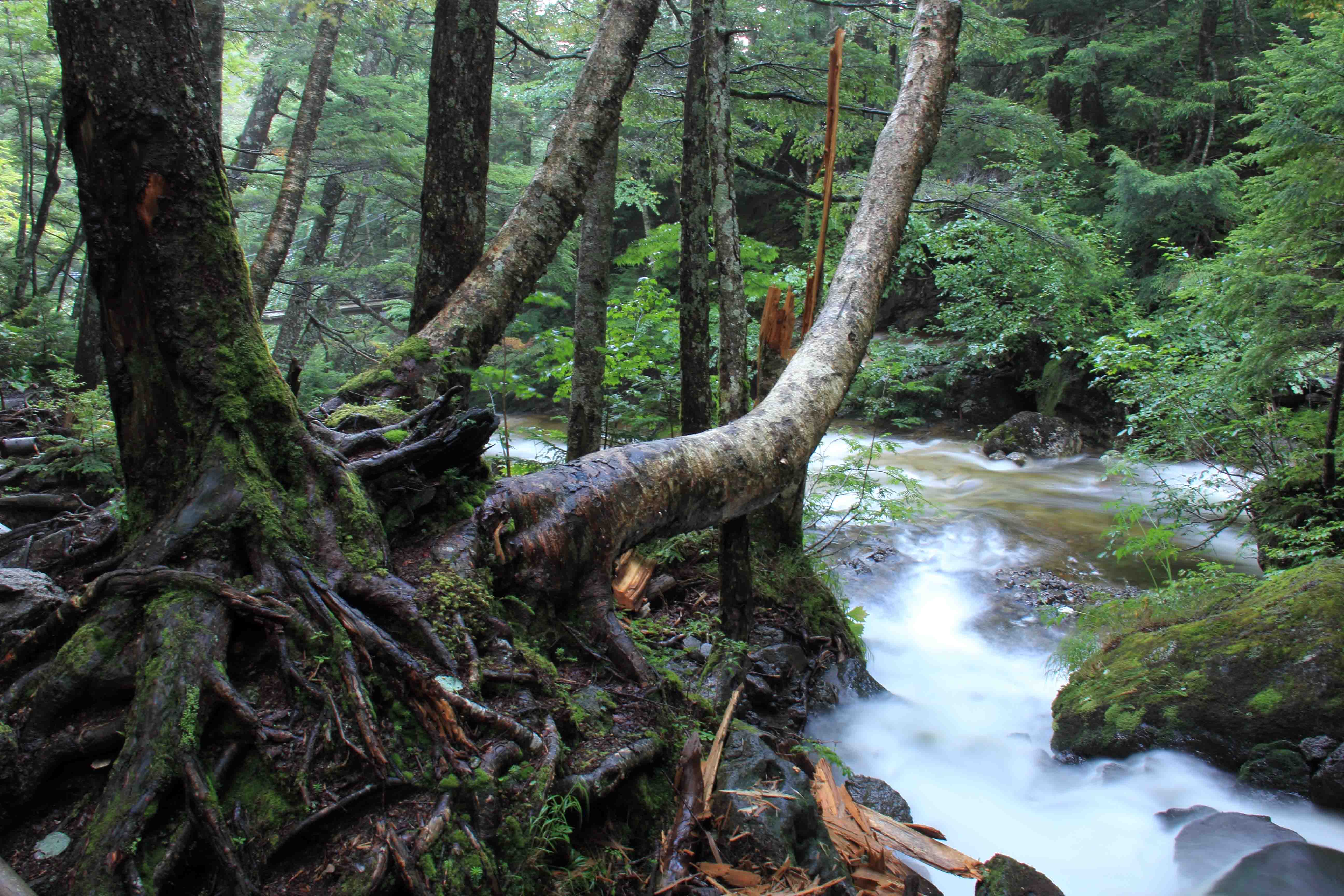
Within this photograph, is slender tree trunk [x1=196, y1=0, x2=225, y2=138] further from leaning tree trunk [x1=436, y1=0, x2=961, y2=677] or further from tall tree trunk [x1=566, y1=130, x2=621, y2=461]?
leaning tree trunk [x1=436, y1=0, x2=961, y2=677]

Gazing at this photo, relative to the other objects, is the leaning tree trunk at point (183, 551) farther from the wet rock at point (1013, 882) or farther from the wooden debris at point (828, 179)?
the wooden debris at point (828, 179)

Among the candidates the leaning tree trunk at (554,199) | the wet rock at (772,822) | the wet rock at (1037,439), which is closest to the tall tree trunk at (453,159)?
the leaning tree trunk at (554,199)

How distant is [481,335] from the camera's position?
439 centimetres

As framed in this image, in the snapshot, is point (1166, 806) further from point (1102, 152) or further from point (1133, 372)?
point (1102, 152)

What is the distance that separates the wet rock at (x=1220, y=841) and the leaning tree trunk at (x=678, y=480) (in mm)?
3027

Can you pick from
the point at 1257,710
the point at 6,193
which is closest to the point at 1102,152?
the point at 1257,710

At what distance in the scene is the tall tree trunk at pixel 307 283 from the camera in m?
13.0

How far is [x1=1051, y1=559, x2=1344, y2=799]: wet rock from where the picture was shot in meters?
4.27

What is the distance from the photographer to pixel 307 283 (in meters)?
12.1

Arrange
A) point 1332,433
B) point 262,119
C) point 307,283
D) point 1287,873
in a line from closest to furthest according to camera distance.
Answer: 1. point 1287,873
2. point 1332,433
3. point 307,283
4. point 262,119

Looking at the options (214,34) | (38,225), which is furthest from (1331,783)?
(38,225)

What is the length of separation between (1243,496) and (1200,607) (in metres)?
2.45

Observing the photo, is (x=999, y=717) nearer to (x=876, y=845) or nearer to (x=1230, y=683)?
(x=1230, y=683)

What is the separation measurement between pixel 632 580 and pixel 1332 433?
6.26 metres
